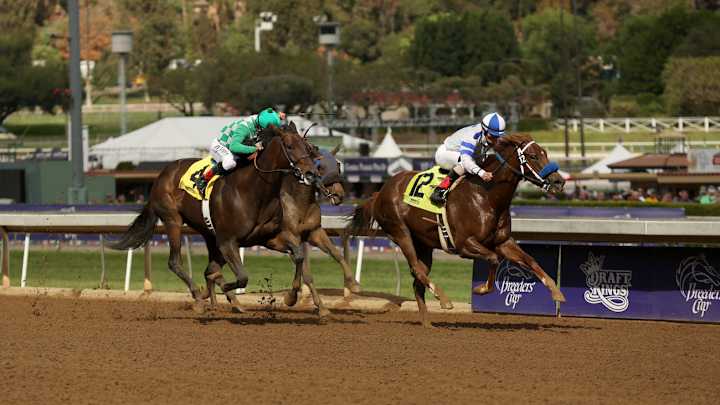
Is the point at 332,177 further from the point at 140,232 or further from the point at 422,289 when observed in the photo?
the point at 140,232

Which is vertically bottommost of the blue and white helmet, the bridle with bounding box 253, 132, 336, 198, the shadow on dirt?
the shadow on dirt

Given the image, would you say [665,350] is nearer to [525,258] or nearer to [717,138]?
[525,258]

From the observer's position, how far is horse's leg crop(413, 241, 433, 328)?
1273cm

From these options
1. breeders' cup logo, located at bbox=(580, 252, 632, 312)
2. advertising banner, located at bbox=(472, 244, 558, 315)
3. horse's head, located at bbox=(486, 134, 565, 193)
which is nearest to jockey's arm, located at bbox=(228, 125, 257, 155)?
horse's head, located at bbox=(486, 134, 565, 193)

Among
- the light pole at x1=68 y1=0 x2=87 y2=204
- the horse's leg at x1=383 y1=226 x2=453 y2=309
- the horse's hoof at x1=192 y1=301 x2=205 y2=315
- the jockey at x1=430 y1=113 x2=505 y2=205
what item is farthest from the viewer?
the light pole at x1=68 y1=0 x2=87 y2=204

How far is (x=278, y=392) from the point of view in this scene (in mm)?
8664

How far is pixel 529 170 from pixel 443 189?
91 centimetres

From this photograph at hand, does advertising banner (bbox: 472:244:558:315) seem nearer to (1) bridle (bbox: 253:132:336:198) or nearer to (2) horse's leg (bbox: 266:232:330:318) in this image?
(2) horse's leg (bbox: 266:232:330:318)

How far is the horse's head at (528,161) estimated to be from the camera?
11.8 meters

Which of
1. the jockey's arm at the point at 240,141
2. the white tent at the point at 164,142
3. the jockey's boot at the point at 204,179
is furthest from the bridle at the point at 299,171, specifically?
the white tent at the point at 164,142

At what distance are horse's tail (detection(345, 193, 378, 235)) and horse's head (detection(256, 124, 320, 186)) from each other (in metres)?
1.45

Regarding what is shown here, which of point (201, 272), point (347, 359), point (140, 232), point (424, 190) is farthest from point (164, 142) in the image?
point (347, 359)

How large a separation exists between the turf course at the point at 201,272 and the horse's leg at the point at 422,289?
382 cm

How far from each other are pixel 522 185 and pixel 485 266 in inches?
1108
